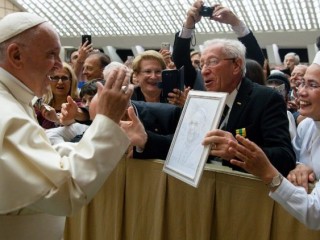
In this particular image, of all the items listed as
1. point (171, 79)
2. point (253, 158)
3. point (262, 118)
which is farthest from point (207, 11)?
point (253, 158)

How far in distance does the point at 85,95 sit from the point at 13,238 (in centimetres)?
120

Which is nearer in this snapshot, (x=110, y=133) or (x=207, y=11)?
(x=110, y=133)

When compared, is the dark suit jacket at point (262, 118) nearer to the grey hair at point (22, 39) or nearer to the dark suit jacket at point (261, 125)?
the dark suit jacket at point (261, 125)

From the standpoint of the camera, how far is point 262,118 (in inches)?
57.0

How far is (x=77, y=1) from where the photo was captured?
4.48 metres

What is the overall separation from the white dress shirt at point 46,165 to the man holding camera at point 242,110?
384mm

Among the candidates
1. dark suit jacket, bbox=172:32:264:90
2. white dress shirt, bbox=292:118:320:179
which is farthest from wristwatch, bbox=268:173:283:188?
dark suit jacket, bbox=172:32:264:90

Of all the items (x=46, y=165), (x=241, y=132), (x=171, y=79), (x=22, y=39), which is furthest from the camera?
(x=171, y=79)

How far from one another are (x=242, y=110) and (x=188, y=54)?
768 millimetres

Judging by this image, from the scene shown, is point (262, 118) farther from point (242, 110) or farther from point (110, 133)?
point (110, 133)

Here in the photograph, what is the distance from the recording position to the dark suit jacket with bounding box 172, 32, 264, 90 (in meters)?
2.14

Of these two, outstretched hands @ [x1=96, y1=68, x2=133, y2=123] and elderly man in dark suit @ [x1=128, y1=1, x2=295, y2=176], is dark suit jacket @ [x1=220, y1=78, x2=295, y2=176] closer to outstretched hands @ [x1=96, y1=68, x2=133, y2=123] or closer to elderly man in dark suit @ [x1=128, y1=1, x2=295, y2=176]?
elderly man in dark suit @ [x1=128, y1=1, x2=295, y2=176]

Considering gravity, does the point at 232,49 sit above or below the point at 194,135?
above

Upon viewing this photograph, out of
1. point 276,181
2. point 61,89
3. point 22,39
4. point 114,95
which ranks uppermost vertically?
point 22,39
